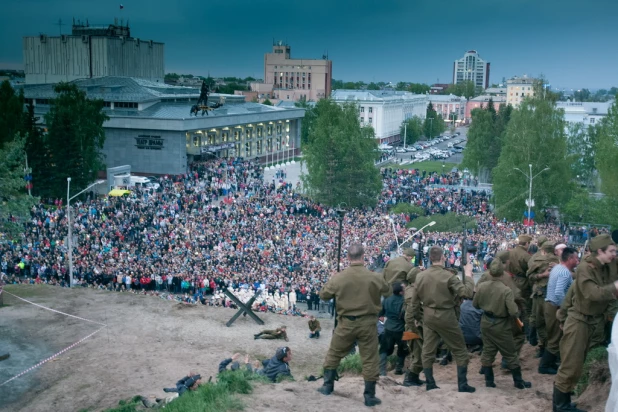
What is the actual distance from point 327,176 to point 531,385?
4003 cm

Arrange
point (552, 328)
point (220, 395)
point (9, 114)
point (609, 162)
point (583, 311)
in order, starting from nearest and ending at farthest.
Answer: point (583, 311)
point (220, 395)
point (552, 328)
point (609, 162)
point (9, 114)

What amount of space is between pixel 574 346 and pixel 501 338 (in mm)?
1474

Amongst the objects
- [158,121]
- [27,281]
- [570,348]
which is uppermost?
[158,121]

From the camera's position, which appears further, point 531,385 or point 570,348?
point 531,385

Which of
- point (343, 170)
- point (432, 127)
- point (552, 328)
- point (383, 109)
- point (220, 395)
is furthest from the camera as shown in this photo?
point (432, 127)

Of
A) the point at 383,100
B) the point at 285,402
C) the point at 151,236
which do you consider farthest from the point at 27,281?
the point at 383,100

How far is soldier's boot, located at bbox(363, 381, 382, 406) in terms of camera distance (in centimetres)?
871

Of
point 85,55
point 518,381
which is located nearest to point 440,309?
point 518,381

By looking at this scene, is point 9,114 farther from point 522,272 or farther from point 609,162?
point 522,272

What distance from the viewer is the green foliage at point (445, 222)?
39.2 meters

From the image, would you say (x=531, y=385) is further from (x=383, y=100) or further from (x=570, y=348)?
(x=383, y=100)

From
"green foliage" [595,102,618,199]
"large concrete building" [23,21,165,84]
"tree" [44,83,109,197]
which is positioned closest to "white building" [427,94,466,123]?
"large concrete building" [23,21,165,84]

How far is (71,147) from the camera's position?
147 feet

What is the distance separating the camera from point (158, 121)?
57125mm
